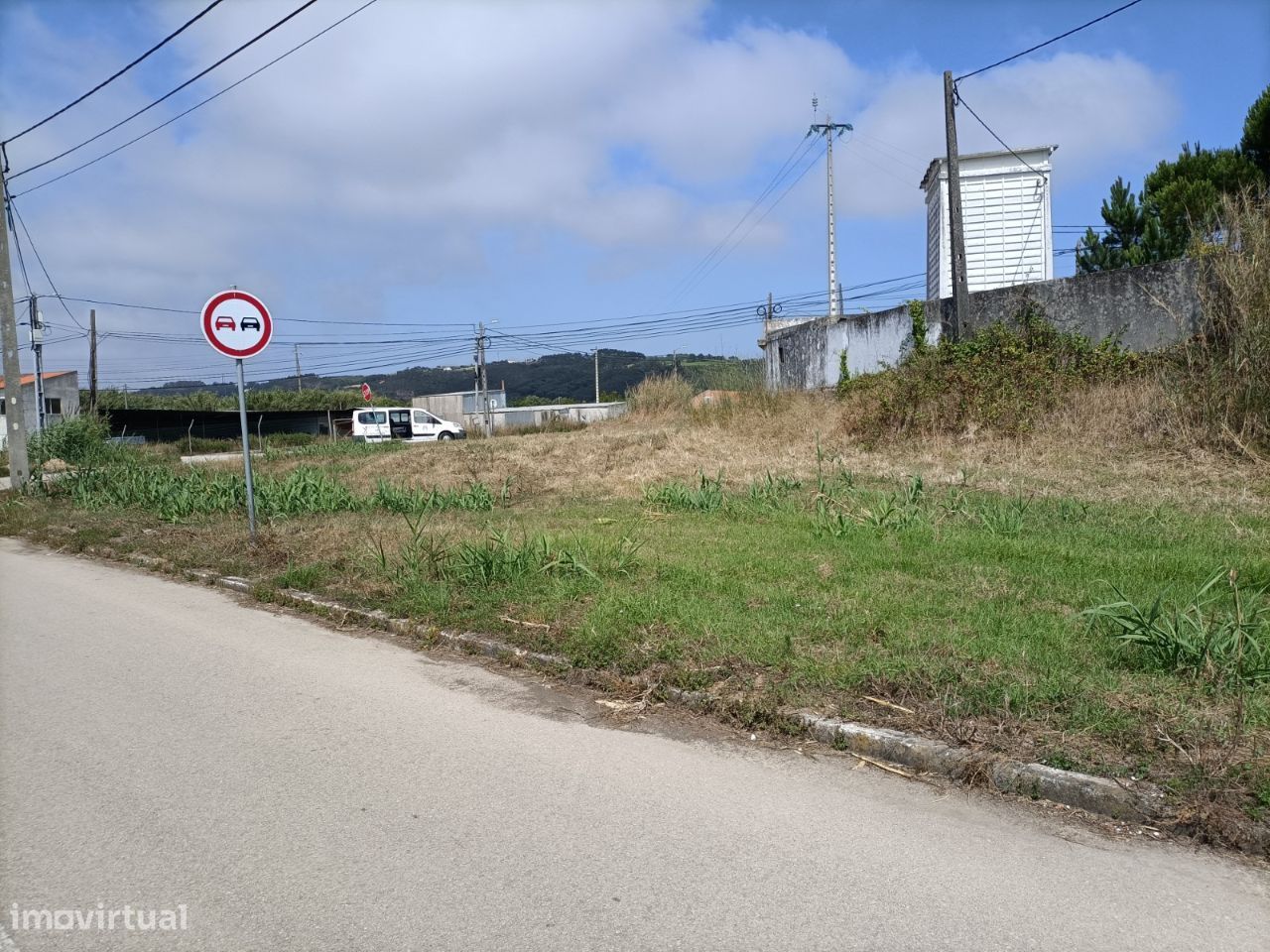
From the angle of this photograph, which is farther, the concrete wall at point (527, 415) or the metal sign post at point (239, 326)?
the concrete wall at point (527, 415)

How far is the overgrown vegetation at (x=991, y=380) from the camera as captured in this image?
1544cm

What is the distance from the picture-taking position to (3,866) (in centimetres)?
368

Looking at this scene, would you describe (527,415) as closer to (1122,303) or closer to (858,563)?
(1122,303)

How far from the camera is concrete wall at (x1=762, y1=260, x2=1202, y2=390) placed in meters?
14.9

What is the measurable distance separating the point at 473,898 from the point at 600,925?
1.68ft

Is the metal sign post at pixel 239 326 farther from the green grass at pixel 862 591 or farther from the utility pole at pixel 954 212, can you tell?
the utility pole at pixel 954 212

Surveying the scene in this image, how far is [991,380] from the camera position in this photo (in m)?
16.0

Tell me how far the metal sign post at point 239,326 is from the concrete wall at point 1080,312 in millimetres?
12653

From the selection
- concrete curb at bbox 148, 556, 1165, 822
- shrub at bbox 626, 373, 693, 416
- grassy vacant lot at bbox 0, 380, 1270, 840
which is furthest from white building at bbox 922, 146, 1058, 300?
concrete curb at bbox 148, 556, 1165, 822

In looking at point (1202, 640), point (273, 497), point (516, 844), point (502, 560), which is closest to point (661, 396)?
point (273, 497)

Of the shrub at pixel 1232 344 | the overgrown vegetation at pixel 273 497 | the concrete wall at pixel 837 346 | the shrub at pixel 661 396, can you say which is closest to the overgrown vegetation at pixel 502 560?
the overgrown vegetation at pixel 273 497

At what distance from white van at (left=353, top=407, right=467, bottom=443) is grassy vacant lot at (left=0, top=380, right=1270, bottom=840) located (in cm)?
2322

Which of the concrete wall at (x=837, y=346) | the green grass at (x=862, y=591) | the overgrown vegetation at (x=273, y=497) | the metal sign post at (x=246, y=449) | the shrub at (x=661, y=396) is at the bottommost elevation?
the green grass at (x=862, y=591)

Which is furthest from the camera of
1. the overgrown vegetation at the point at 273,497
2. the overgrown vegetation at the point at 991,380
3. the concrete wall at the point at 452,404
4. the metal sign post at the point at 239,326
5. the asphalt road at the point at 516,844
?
the concrete wall at the point at 452,404
